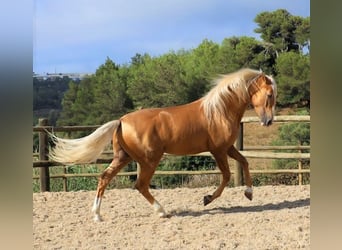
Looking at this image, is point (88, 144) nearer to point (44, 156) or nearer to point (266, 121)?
point (44, 156)

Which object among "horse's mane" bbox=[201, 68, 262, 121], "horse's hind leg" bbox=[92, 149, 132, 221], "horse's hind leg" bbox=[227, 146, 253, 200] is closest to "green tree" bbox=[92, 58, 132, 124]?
"horse's hind leg" bbox=[92, 149, 132, 221]

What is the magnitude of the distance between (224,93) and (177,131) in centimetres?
43

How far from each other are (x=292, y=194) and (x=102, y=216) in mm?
1439

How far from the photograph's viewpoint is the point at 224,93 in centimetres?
327

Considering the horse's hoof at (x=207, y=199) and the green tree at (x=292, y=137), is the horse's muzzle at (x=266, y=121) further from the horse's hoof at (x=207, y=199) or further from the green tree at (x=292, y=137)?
the horse's hoof at (x=207, y=199)

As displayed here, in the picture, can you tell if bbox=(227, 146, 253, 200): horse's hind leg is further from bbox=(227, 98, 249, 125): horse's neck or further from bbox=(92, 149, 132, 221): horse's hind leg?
bbox=(92, 149, 132, 221): horse's hind leg

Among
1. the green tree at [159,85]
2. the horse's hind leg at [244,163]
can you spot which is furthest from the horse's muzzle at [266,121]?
the green tree at [159,85]

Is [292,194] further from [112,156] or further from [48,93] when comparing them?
[48,93]

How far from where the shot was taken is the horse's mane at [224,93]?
3.24 meters

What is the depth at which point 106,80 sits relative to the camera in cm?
319

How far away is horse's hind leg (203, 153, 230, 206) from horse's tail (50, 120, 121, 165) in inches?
30.1

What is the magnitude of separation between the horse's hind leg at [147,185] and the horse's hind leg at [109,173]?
5.2 inches

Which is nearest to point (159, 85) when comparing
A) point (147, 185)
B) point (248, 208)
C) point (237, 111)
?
point (237, 111)

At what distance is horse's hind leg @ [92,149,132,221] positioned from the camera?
3.21 m
